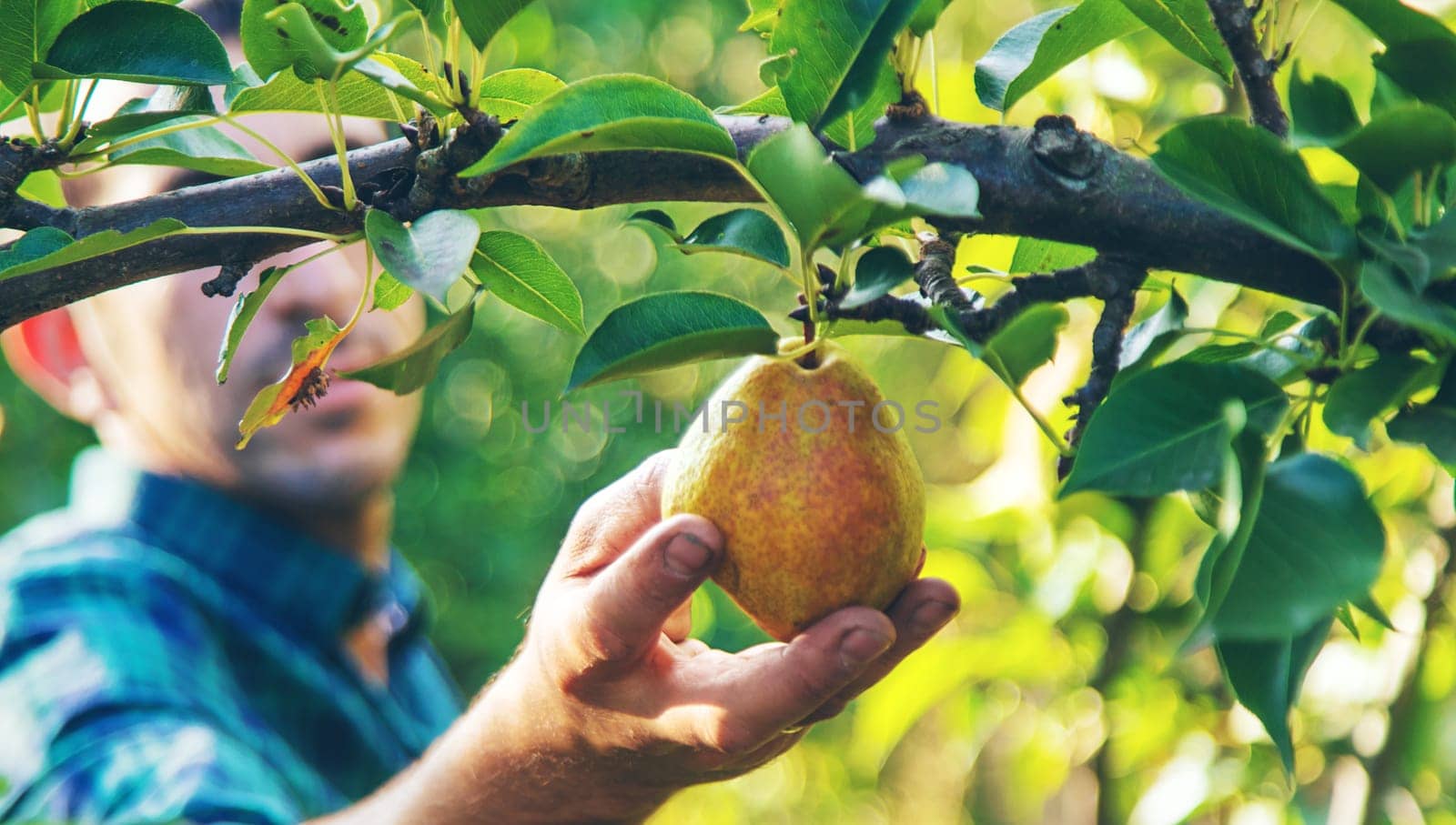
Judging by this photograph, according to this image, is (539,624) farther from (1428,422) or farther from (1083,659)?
(1083,659)

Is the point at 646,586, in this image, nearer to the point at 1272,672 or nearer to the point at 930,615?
the point at 930,615

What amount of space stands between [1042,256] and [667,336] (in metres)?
0.34

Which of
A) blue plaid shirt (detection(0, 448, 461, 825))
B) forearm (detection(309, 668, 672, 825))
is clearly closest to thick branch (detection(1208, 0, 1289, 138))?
forearm (detection(309, 668, 672, 825))

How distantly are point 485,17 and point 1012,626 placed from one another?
1261 mm

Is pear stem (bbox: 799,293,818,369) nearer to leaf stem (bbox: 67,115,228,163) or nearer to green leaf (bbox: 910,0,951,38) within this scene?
green leaf (bbox: 910,0,951,38)

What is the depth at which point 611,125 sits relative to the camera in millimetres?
579

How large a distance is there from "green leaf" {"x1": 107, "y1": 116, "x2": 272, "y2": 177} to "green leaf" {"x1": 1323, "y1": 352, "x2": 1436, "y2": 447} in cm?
65

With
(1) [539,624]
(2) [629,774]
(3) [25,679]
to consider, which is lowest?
(3) [25,679]

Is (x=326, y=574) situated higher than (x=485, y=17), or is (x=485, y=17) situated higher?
(x=485, y=17)

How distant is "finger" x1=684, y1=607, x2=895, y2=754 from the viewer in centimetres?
74

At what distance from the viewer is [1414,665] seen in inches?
64.2

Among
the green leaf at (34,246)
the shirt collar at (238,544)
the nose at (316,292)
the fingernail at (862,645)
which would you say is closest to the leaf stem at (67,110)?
the green leaf at (34,246)

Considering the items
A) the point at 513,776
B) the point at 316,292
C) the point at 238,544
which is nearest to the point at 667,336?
the point at 513,776

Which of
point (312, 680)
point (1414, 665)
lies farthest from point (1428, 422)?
point (312, 680)
